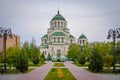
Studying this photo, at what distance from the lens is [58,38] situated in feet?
412

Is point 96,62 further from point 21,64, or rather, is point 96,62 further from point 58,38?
point 58,38

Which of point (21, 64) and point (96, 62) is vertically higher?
point (96, 62)

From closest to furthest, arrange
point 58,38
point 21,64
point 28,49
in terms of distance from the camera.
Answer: point 21,64 → point 28,49 → point 58,38

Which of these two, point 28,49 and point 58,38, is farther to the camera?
point 58,38

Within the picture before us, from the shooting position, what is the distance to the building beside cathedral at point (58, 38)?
410 feet

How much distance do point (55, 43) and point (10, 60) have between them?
88854 millimetres

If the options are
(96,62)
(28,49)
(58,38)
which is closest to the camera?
(96,62)

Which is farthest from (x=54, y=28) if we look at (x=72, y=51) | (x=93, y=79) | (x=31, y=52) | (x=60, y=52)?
(x=93, y=79)

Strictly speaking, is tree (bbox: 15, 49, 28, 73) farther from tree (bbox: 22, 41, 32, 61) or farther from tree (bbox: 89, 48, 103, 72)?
tree (bbox: 22, 41, 32, 61)

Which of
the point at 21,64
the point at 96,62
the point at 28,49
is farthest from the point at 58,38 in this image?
the point at 21,64

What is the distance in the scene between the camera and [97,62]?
1422 inches

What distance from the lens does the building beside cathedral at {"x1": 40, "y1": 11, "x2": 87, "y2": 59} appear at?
410ft

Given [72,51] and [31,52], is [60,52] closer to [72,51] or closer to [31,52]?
[72,51]

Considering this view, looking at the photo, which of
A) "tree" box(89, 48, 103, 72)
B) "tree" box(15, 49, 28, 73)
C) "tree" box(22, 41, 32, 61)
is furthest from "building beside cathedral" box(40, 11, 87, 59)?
"tree" box(15, 49, 28, 73)
